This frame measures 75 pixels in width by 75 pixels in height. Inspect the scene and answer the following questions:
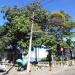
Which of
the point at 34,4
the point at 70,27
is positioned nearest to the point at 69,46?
the point at 70,27

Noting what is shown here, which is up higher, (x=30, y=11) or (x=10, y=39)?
(x=30, y=11)

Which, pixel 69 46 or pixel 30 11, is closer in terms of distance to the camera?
pixel 30 11

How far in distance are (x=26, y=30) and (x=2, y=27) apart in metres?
6.00

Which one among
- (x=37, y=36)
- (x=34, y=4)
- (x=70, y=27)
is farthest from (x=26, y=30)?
(x=70, y=27)

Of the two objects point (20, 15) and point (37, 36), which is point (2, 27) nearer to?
point (20, 15)

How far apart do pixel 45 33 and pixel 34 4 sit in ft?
15.2

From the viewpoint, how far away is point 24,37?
42.3m

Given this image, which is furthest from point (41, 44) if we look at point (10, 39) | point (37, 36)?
point (10, 39)

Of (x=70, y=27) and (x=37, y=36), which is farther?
(x=70, y=27)

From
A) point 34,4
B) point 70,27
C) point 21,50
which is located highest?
point 34,4

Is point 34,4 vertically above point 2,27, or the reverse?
point 34,4

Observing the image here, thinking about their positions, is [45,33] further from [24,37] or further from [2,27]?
[2,27]

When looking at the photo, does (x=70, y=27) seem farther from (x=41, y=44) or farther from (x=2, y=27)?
(x=2, y=27)

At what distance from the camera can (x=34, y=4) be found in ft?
140
